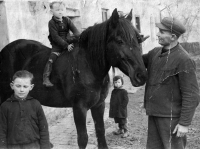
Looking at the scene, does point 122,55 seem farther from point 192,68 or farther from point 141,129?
point 141,129

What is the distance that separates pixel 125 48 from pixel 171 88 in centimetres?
57

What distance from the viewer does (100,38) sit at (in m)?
2.70

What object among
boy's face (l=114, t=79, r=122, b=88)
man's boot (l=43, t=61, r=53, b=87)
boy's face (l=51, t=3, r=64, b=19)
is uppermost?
boy's face (l=51, t=3, r=64, b=19)

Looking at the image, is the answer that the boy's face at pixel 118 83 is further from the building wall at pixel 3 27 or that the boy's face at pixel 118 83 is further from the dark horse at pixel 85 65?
the building wall at pixel 3 27

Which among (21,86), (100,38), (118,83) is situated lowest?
(118,83)

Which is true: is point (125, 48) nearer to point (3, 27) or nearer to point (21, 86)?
point (21, 86)

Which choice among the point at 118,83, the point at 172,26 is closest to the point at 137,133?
the point at 118,83

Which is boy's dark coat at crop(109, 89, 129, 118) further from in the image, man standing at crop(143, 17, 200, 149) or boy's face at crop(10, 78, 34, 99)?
boy's face at crop(10, 78, 34, 99)

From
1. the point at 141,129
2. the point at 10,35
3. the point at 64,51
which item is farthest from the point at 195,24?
the point at 10,35

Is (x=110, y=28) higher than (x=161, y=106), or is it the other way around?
(x=110, y=28)

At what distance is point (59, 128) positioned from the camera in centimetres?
488

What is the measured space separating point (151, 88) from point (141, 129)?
249 centimetres

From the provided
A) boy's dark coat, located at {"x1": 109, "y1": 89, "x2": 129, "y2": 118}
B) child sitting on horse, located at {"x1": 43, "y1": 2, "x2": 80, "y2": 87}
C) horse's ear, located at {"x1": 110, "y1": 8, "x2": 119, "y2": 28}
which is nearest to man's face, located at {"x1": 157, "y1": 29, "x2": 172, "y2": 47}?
horse's ear, located at {"x1": 110, "y1": 8, "x2": 119, "y2": 28}

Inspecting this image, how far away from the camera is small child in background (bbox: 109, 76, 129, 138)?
3.99m
